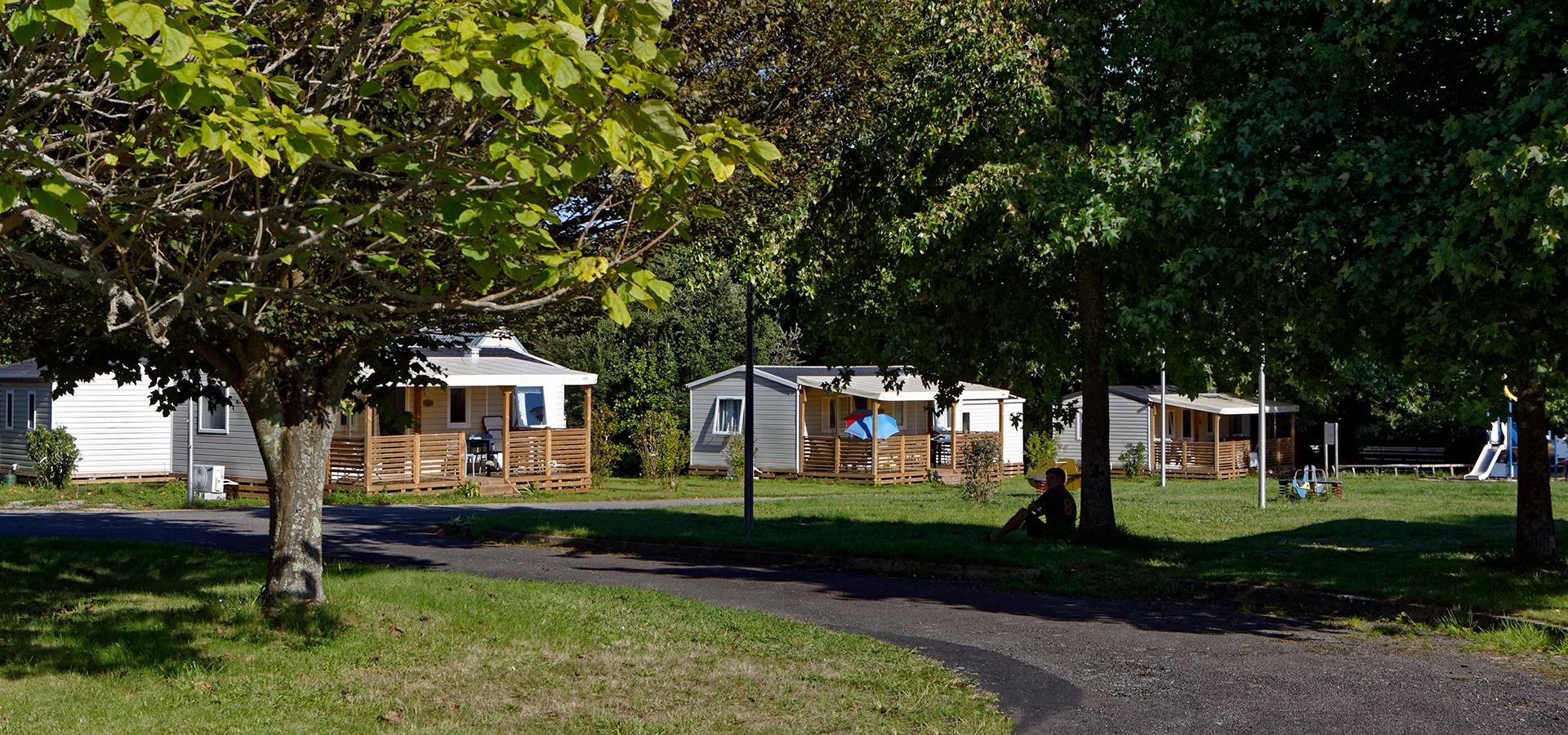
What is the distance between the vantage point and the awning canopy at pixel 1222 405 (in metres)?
42.4

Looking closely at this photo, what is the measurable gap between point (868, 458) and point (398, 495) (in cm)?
1327

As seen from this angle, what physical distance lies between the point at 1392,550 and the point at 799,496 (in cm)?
1530

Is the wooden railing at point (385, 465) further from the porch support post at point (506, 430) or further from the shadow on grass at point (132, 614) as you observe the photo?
the shadow on grass at point (132, 614)

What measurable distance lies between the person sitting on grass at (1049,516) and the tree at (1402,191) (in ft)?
13.6

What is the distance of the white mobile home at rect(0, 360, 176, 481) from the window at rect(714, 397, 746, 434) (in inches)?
579

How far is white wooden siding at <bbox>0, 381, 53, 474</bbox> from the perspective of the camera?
104ft

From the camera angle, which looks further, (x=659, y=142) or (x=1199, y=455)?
(x=1199, y=455)

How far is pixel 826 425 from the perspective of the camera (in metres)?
40.1

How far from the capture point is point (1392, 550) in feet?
52.7

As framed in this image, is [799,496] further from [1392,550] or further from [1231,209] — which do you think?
[1231,209]

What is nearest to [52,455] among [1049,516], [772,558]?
[772,558]

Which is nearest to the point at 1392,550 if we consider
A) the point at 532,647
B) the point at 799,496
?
the point at 532,647

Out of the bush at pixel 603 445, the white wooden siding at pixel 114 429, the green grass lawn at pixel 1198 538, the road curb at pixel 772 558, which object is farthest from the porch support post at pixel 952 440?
the road curb at pixel 772 558

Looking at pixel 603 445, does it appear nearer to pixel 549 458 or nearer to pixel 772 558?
pixel 549 458
